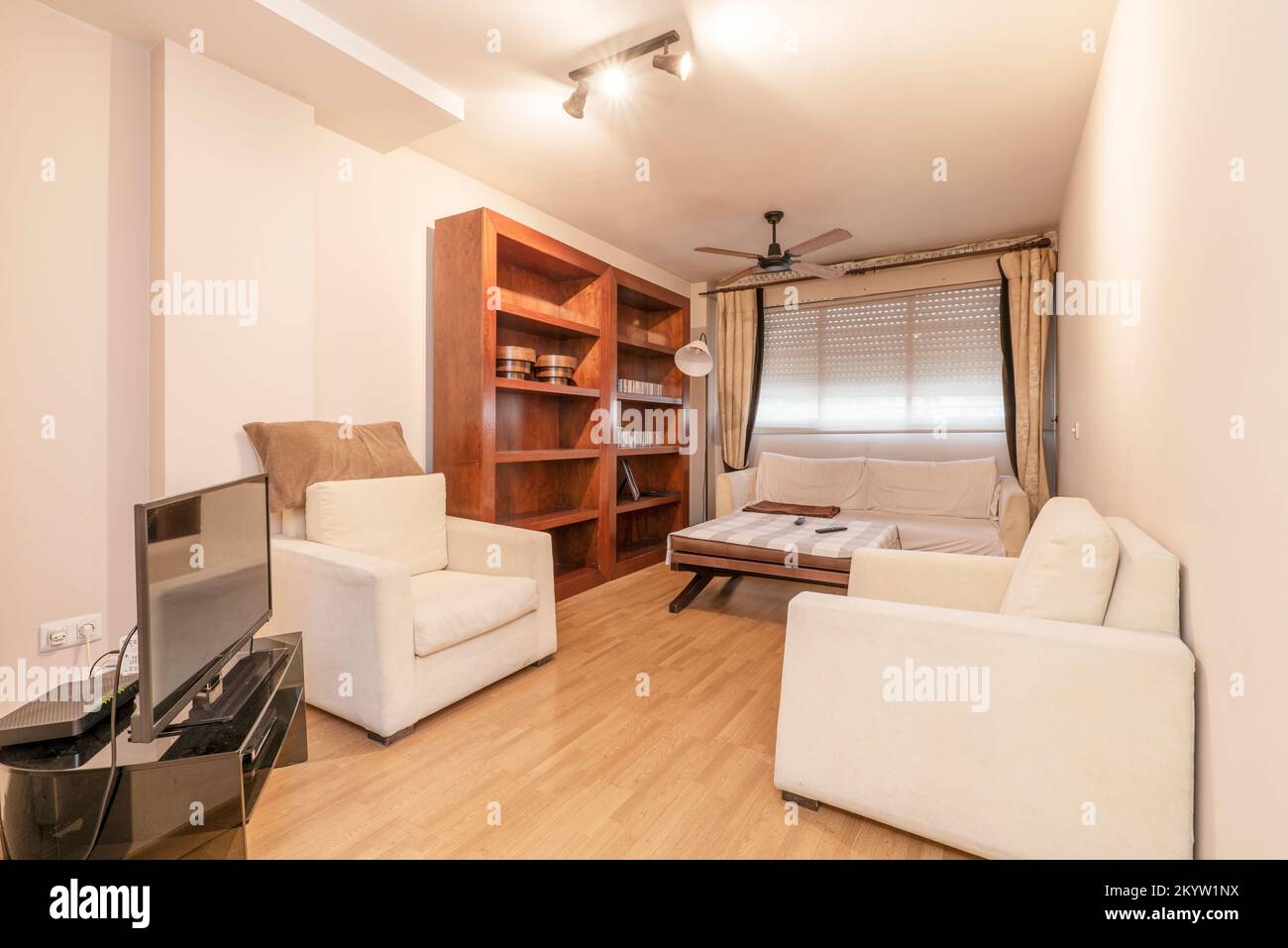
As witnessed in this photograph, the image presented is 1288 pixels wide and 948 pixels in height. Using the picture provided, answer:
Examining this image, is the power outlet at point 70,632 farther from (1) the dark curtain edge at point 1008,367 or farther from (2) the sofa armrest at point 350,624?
(1) the dark curtain edge at point 1008,367

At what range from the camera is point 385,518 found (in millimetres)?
2535

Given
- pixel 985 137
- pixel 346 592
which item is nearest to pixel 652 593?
pixel 346 592

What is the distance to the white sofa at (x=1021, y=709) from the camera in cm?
124

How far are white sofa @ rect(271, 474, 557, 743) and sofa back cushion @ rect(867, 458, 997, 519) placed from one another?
3.04 m

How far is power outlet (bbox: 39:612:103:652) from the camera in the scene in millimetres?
1991

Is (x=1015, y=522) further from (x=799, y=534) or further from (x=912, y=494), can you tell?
(x=799, y=534)

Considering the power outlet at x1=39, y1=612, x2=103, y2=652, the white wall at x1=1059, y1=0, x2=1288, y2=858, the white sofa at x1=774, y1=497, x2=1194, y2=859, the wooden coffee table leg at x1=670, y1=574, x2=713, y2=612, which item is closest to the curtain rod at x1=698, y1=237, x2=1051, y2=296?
the white wall at x1=1059, y1=0, x2=1288, y2=858

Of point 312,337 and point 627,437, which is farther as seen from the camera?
point 627,437

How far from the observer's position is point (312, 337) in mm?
2623

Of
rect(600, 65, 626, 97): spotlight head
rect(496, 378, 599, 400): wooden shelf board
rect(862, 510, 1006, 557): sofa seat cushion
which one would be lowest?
rect(862, 510, 1006, 557): sofa seat cushion

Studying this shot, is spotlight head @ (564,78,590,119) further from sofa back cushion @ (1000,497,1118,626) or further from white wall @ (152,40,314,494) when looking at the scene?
sofa back cushion @ (1000,497,1118,626)

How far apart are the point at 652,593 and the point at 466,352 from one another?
195 cm

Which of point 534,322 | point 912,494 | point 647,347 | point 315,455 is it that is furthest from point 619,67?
point 912,494

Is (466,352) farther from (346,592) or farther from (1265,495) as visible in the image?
(1265,495)
